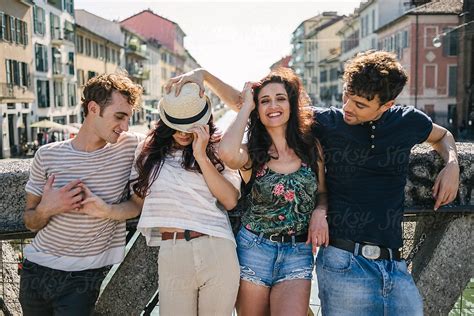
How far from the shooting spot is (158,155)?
2.96 meters

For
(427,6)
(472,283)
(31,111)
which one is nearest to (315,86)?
(427,6)

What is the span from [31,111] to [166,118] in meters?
36.3

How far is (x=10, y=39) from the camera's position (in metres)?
33.4

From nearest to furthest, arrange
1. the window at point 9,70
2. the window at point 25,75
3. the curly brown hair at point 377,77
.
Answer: the curly brown hair at point 377,77 → the window at point 9,70 → the window at point 25,75

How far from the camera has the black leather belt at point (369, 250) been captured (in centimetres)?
285

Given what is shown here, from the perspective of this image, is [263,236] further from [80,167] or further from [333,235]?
[80,167]

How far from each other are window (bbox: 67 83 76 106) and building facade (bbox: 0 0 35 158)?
8487 mm

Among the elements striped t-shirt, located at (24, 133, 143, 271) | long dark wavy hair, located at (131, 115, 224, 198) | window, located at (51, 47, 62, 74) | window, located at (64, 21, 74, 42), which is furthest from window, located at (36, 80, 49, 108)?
long dark wavy hair, located at (131, 115, 224, 198)

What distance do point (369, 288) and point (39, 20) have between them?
131 feet

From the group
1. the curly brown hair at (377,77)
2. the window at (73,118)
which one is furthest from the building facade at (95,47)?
the curly brown hair at (377,77)

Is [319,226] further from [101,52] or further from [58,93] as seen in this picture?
[101,52]

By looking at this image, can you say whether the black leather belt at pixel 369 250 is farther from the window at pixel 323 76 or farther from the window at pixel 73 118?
the window at pixel 323 76

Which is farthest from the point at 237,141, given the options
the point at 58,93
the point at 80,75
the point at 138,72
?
the point at 138,72

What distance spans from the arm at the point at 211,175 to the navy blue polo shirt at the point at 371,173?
0.51 meters
